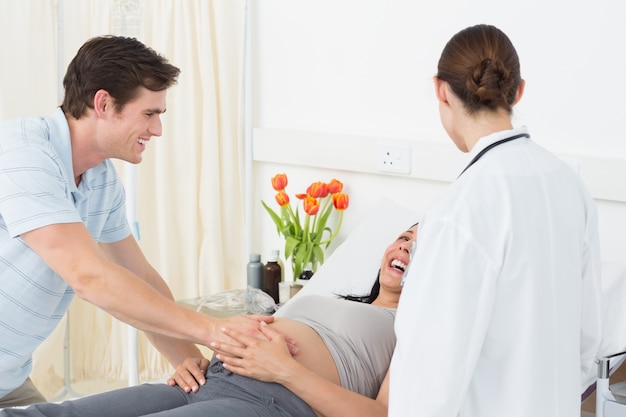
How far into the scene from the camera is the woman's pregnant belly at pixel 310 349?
6.63ft

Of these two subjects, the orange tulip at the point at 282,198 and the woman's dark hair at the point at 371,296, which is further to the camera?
the orange tulip at the point at 282,198

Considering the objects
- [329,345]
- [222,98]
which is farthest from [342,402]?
[222,98]

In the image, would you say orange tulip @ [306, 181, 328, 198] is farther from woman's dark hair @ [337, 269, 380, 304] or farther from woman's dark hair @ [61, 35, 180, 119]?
woman's dark hair @ [61, 35, 180, 119]

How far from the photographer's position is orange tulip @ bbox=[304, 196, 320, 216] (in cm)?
292

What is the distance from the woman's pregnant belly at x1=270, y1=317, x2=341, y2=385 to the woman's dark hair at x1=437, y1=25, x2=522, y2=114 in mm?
770

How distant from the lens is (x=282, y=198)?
3.02 metres

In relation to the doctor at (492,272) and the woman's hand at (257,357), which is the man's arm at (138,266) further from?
the doctor at (492,272)

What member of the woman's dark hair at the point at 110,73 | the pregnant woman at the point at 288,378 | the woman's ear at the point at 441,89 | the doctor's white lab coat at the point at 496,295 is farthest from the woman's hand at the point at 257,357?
the woman's ear at the point at 441,89

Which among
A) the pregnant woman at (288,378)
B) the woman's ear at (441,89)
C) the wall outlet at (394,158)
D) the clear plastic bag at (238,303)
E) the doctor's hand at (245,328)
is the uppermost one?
the woman's ear at (441,89)

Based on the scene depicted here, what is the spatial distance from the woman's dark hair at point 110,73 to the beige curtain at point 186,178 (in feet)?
3.74

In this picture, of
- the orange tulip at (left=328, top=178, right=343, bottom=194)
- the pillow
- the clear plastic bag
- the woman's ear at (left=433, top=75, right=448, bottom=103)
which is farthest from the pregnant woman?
the orange tulip at (left=328, top=178, right=343, bottom=194)

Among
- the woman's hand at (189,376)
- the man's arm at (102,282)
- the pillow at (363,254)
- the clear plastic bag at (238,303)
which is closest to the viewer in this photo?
the man's arm at (102,282)

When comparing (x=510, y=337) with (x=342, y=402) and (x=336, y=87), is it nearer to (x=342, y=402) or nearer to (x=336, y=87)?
(x=342, y=402)

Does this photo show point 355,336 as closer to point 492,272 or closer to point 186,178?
point 492,272
